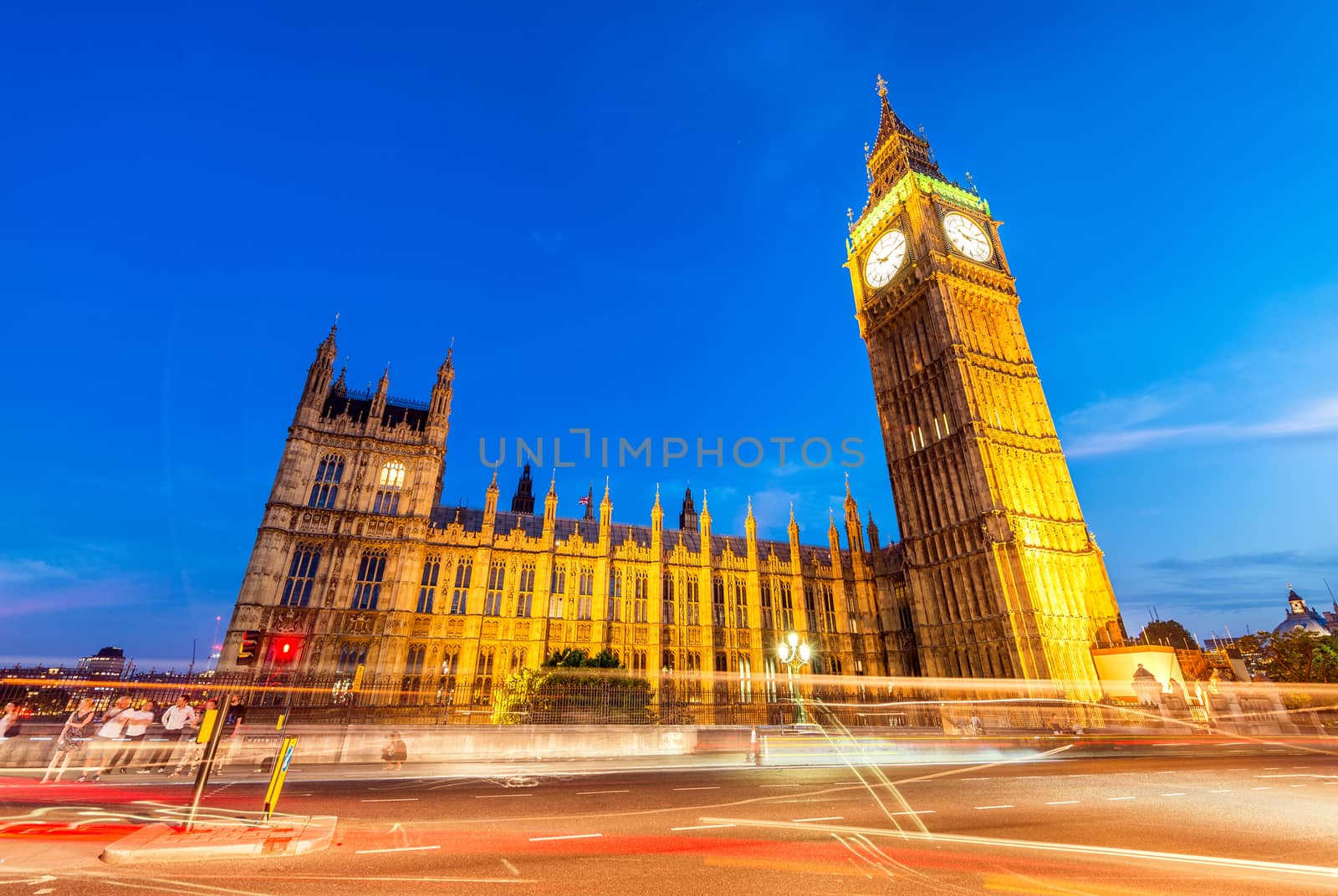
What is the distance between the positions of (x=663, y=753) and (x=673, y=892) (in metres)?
16.2

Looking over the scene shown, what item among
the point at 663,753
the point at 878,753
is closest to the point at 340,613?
the point at 663,753

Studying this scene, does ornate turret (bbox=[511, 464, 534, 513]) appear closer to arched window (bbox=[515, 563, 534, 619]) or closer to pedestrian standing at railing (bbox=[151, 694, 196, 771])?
arched window (bbox=[515, 563, 534, 619])

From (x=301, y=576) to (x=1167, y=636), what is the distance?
55046 millimetres

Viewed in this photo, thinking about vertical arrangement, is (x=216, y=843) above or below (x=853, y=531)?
below

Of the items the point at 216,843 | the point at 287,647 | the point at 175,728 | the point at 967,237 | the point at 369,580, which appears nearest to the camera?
the point at 216,843

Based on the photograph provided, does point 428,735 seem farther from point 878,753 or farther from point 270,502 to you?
point 270,502

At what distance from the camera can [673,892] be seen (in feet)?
18.6

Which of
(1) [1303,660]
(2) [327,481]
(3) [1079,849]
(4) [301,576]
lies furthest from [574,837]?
(1) [1303,660]

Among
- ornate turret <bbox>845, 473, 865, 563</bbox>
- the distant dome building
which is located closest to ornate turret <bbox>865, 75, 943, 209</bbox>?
ornate turret <bbox>845, 473, 865, 563</bbox>

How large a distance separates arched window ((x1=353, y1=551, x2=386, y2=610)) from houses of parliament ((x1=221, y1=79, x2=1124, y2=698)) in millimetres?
91

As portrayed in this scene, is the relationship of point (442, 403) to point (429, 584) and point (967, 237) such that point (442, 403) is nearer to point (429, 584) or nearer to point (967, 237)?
point (429, 584)

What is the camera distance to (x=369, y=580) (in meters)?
33.2

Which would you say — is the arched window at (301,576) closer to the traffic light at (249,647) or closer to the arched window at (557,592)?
the arched window at (557,592)

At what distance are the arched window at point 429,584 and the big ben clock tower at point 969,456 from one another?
34786mm
